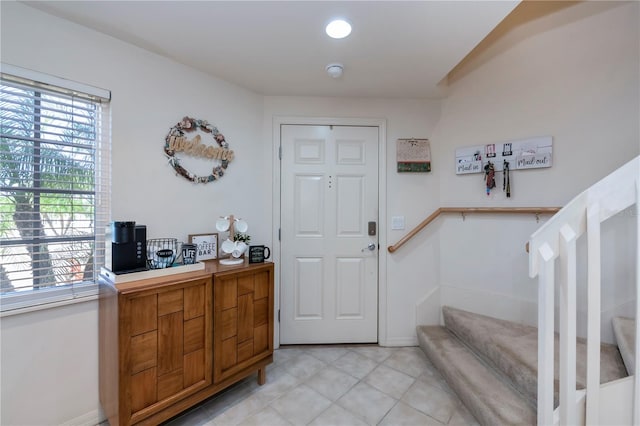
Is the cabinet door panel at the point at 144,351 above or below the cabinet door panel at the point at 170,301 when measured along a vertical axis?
below

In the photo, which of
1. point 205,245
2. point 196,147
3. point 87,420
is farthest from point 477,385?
point 196,147

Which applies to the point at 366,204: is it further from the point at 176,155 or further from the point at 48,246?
the point at 48,246

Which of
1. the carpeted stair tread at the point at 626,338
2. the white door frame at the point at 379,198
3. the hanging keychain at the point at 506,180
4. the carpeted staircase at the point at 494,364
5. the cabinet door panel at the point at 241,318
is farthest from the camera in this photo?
the white door frame at the point at 379,198

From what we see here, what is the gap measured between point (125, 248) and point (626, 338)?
2725 millimetres

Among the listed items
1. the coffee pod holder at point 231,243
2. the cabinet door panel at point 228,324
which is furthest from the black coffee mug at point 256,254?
the cabinet door panel at point 228,324

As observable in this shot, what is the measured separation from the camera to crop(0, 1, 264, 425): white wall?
4.44ft

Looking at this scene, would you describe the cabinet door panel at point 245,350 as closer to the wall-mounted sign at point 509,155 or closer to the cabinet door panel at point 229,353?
the cabinet door panel at point 229,353

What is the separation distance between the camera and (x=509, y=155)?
2.12 m

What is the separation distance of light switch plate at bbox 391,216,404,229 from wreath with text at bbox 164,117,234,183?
4.99 ft

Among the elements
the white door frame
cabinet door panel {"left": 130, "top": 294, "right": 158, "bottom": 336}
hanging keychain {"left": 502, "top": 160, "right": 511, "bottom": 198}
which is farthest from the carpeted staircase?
cabinet door panel {"left": 130, "top": 294, "right": 158, "bottom": 336}

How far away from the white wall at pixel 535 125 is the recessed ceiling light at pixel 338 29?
1382 millimetres

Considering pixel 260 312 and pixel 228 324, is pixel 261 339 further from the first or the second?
pixel 228 324

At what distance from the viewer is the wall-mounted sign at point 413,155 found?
2.46 meters

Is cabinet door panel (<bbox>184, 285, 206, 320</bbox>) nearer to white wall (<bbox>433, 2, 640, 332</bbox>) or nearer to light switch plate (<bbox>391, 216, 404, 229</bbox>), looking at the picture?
light switch plate (<bbox>391, 216, 404, 229</bbox>)
